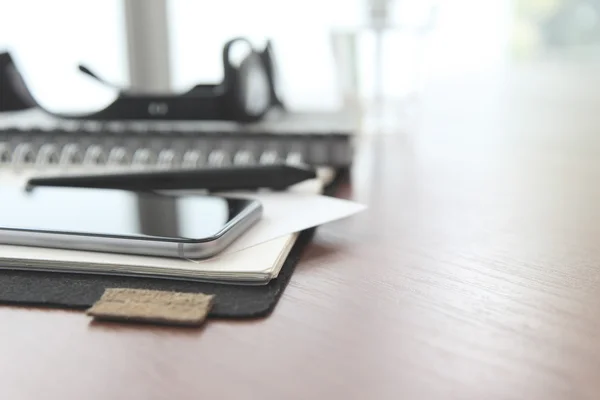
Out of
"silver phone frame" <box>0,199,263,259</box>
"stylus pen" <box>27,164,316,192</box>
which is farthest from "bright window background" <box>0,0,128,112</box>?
"silver phone frame" <box>0,199,263,259</box>

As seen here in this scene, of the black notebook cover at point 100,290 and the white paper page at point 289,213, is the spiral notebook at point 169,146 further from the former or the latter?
the black notebook cover at point 100,290

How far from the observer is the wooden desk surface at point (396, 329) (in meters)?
0.27

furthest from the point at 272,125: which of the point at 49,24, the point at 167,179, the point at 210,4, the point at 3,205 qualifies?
the point at 210,4

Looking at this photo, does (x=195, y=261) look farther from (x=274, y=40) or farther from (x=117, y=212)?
(x=274, y=40)

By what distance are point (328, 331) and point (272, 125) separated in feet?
1.51

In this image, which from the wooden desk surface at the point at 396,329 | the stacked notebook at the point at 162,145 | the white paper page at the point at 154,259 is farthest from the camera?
the stacked notebook at the point at 162,145


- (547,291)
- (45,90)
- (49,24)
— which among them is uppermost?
(49,24)

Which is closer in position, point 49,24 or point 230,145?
point 230,145

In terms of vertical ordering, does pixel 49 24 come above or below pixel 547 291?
above

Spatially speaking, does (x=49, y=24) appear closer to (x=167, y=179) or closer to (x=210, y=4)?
(x=210, y=4)

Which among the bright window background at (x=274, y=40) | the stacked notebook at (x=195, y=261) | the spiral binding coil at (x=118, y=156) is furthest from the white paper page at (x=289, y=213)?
the bright window background at (x=274, y=40)

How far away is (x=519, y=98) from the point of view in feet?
4.70

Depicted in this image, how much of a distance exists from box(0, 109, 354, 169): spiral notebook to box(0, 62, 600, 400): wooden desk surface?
0.11 metres

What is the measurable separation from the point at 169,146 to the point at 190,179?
0.54 feet
